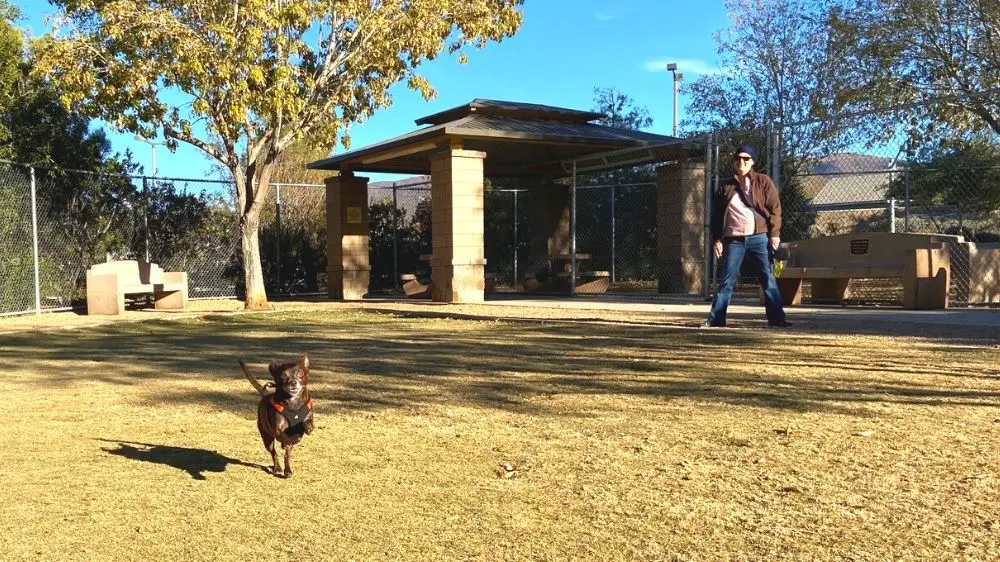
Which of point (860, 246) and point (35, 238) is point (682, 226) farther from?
point (35, 238)

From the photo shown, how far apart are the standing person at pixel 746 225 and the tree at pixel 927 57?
845cm

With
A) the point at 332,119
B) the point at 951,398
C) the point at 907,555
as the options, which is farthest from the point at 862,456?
the point at 332,119

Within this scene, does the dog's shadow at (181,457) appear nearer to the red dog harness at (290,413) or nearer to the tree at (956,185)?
the red dog harness at (290,413)

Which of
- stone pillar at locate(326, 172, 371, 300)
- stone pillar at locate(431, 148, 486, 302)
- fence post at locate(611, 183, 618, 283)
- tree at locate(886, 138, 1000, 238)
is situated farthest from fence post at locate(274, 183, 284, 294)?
tree at locate(886, 138, 1000, 238)

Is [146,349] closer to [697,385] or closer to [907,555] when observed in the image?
[697,385]

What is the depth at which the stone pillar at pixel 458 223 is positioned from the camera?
14320mm

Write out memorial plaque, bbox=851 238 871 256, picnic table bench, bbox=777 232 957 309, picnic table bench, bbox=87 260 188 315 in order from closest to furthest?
picnic table bench, bbox=777 232 957 309 → memorial plaque, bbox=851 238 871 256 → picnic table bench, bbox=87 260 188 315

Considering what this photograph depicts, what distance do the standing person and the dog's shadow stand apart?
575 cm

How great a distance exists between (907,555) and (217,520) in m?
2.41

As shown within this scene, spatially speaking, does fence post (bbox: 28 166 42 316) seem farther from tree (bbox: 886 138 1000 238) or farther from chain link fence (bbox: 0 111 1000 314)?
tree (bbox: 886 138 1000 238)

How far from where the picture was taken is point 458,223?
47.2 ft

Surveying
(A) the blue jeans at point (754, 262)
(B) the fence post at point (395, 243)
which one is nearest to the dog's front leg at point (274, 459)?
(A) the blue jeans at point (754, 262)

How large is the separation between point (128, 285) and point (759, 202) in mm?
10909

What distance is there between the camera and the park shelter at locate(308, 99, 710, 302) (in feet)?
47.3
